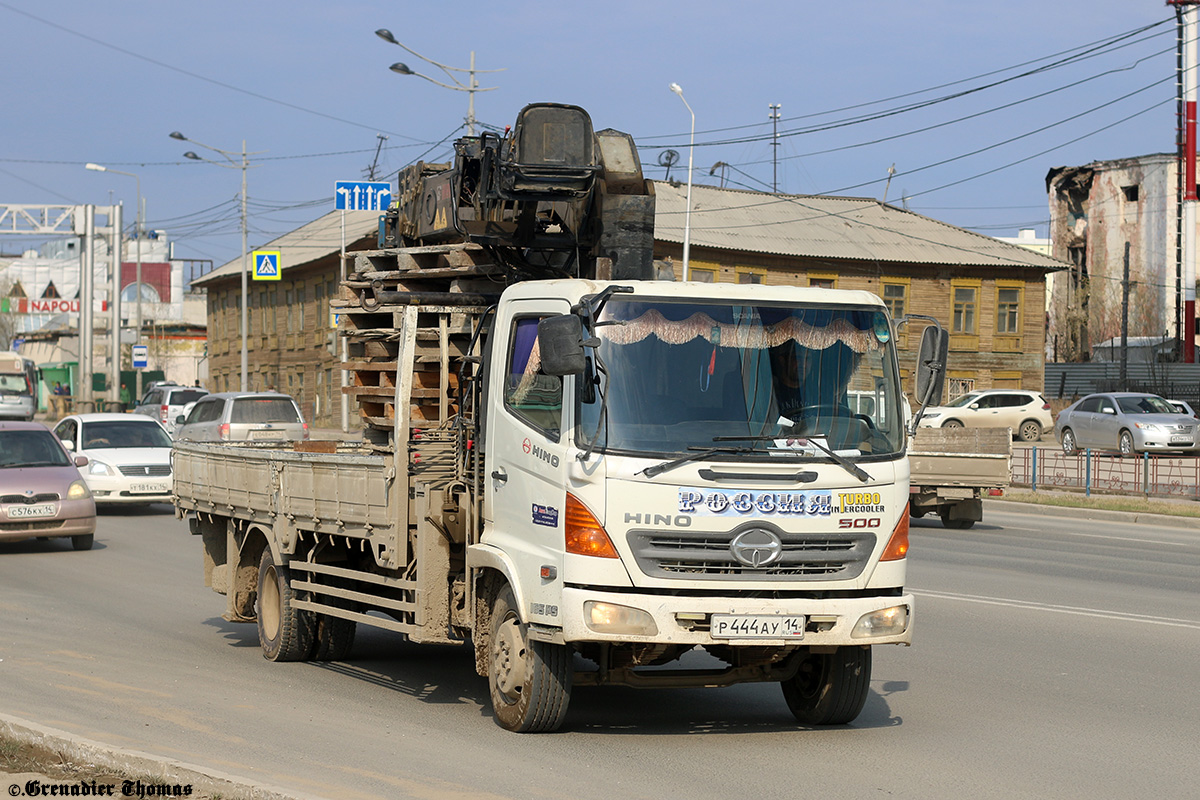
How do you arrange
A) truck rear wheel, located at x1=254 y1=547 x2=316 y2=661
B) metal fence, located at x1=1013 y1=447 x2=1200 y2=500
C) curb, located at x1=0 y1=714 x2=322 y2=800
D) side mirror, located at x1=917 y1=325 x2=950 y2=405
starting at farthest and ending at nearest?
metal fence, located at x1=1013 y1=447 x2=1200 y2=500 → truck rear wheel, located at x1=254 y1=547 x2=316 y2=661 → side mirror, located at x1=917 y1=325 x2=950 y2=405 → curb, located at x1=0 y1=714 x2=322 y2=800

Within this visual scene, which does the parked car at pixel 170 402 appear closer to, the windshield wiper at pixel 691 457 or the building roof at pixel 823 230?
the building roof at pixel 823 230

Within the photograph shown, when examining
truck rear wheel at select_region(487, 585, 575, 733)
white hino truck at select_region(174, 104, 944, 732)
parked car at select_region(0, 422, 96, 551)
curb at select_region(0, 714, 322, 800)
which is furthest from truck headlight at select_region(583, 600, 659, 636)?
parked car at select_region(0, 422, 96, 551)

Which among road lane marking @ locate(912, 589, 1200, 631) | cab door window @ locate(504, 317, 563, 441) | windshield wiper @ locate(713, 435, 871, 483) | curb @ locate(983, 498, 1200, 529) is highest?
cab door window @ locate(504, 317, 563, 441)

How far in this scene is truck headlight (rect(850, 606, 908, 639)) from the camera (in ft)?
22.0

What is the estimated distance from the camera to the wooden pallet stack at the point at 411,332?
812cm

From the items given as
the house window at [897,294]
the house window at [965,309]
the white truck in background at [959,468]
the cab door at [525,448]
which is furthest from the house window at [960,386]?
the cab door at [525,448]

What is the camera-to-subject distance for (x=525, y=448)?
702cm

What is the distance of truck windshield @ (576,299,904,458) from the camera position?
22.0 feet

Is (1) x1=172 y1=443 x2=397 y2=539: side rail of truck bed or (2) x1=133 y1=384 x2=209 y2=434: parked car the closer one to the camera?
(1) x1=172 y1=443 x2=397 y2=539: side rail of truck bed

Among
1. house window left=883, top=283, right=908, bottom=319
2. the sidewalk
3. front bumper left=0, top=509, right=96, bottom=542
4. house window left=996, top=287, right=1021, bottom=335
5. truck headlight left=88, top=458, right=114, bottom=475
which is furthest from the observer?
house window left=996, top=287, right=1021, bottom=335

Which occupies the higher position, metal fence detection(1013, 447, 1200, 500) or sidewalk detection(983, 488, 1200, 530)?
metal fence detection(1013, 447, 1200, 500)

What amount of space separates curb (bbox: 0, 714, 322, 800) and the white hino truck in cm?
170

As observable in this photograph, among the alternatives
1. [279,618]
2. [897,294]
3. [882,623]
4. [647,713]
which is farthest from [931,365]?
[897,294]

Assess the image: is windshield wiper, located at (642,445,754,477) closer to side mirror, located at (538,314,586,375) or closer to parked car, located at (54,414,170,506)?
side mirror, located at (538,314,586,375)
